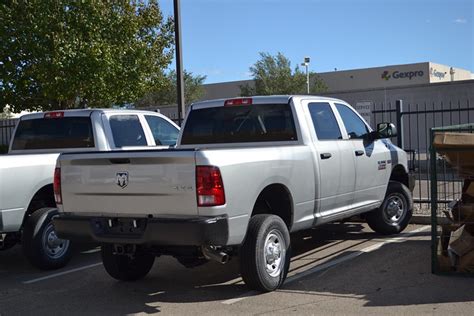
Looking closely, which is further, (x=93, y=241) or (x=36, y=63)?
(x=36, y=63)

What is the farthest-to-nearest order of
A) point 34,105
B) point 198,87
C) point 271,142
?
point 198,87 → point 34,105 → point 271,142

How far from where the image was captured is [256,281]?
578cm

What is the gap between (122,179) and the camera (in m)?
5.57

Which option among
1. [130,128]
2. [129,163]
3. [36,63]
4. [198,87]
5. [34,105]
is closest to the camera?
[129,163]

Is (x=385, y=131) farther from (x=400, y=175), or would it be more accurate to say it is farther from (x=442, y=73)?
(x=442, y=73)

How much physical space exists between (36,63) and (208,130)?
1028cm

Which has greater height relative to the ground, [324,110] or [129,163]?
[324,110]

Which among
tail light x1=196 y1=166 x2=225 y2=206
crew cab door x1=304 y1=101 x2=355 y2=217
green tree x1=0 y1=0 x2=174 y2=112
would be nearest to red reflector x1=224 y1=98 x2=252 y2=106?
crew cab door x1=304 y1=101 x2=355 y2=217

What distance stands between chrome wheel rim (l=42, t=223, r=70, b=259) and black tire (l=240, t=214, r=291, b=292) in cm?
275

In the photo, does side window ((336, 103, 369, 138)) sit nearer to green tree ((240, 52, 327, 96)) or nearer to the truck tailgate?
the truck tailgate

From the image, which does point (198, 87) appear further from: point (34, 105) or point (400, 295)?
point (400, 295)

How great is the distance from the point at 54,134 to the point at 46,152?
0.43m

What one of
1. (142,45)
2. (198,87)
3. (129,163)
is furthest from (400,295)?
(198,87)

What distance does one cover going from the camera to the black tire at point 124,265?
6590 mm
